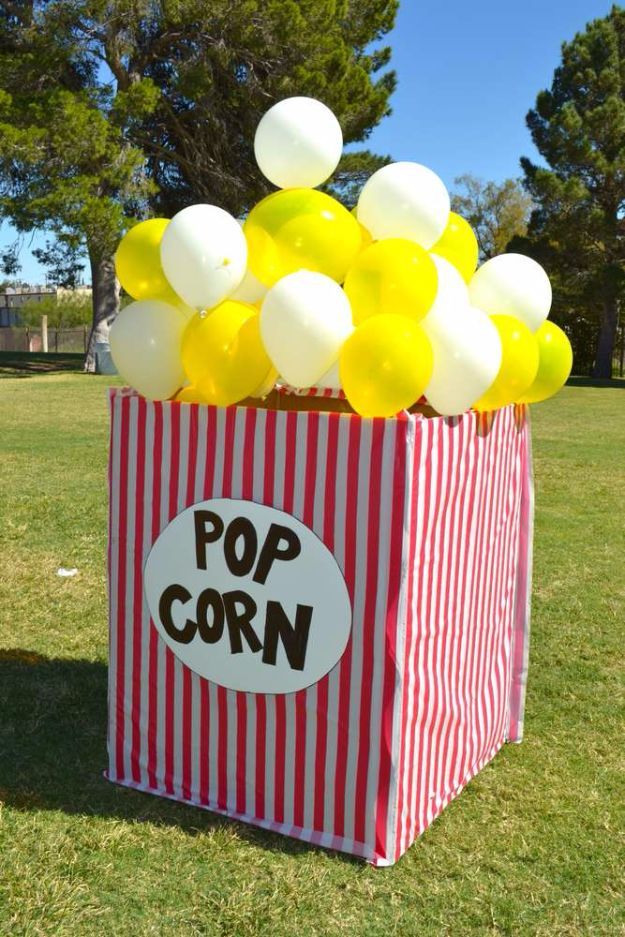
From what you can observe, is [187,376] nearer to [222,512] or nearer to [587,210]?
[222,512]

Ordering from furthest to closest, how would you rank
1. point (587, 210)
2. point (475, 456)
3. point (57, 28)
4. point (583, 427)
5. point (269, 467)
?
point (587, 210)
point (57, 28)
point (583, 427)
point (475, 456)
point (269, 467)

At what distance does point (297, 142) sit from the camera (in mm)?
2973

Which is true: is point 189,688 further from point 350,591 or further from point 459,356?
point 459,356

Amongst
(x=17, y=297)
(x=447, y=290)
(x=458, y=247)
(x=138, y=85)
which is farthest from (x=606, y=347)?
(x=17, y=297)

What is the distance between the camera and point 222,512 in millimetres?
3055

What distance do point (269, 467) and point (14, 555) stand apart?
403 centimetres

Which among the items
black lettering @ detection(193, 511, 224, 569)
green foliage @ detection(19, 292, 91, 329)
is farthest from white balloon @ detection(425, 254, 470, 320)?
green foliage @ detection(19, 292, 91, 329)

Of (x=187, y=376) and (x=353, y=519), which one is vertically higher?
(x=187, y=376)

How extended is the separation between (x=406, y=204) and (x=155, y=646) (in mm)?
1743

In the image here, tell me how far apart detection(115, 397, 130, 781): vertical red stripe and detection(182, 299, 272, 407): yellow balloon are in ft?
1.39

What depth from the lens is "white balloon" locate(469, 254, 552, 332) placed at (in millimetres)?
3227

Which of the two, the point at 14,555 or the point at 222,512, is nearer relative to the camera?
the point at 222,512

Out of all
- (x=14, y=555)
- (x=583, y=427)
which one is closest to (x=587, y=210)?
(x=583, y=427)

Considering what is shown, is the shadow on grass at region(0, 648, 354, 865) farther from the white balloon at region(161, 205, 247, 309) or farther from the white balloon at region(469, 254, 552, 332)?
the white balloon at region(469, 254, 552, 332)
